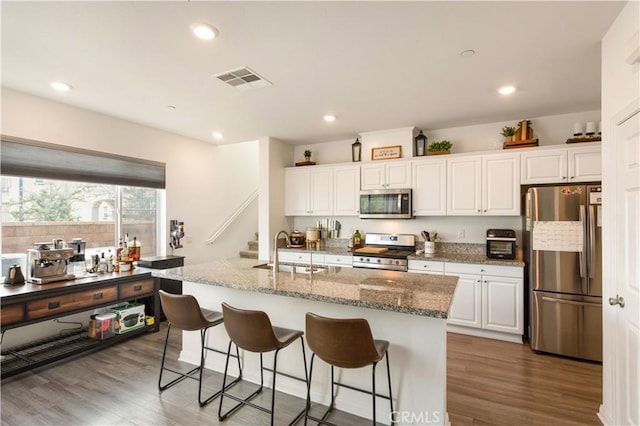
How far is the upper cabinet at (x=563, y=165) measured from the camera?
133 inches

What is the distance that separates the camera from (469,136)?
4.31 m

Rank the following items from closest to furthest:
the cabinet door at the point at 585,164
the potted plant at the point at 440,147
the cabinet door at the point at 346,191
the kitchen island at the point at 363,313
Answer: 1. the kitchen island at the point at 363,313
2. the cabinet door at the point at 585,164
3. the potted plant at the point at 440,147
4. the cabinet door at the point at 346,191

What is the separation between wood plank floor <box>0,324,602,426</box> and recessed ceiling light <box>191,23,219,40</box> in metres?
2.66

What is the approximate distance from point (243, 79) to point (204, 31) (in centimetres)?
75

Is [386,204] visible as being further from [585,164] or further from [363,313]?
[363,313]

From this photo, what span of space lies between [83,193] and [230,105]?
2.16 m

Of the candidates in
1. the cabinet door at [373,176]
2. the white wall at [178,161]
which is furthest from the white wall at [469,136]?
the white wall at [178,161]

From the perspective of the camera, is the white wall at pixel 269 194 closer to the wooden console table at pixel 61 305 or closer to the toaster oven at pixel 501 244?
the wooden console table at pixel 61 305

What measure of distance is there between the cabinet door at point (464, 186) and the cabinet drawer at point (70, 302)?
4.17 metres

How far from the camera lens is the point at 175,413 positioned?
2.23 metres

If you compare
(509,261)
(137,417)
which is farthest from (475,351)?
(137,417)

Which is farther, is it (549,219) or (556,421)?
(549,219)

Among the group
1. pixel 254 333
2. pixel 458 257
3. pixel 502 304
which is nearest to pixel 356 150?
pixel 458 257

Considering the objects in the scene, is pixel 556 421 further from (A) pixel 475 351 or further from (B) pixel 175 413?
(B) pixel 175 413
